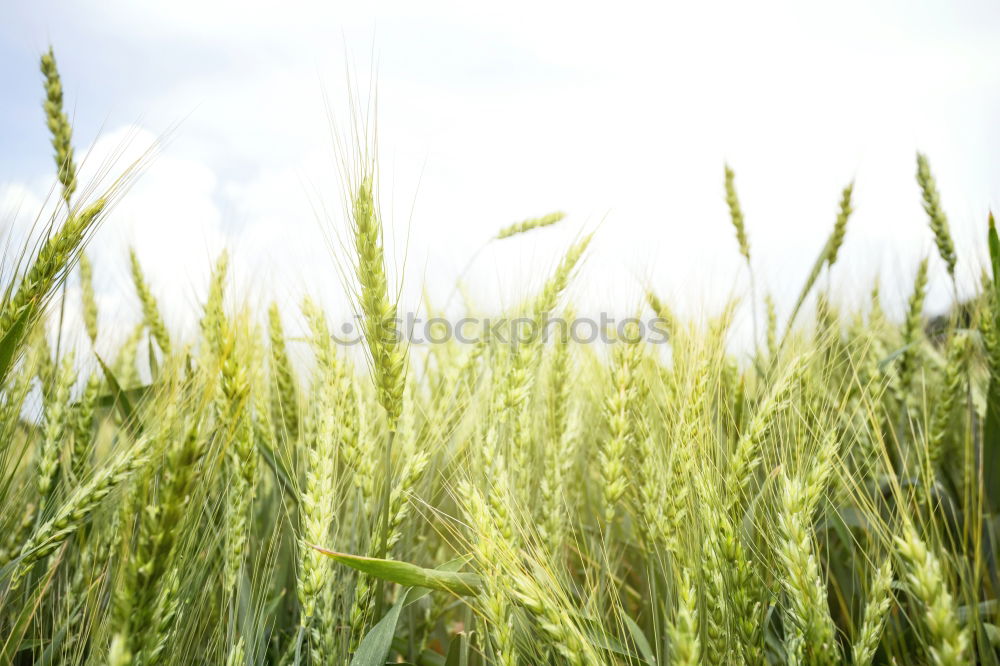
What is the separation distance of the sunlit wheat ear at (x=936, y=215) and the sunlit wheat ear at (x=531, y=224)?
1103mm

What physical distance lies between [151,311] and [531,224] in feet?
3.87

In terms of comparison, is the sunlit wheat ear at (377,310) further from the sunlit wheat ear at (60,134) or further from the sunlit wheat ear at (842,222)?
the sunlit wheat ear at (842,222)

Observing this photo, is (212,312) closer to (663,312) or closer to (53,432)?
(53,432)

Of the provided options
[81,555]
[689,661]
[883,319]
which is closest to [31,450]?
[81,555]

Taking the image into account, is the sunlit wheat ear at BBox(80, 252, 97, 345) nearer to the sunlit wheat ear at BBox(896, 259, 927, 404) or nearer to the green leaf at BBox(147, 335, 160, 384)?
the green leaf at BBox(147, 335, 160, 384)

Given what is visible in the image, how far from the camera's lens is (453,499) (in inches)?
50.1

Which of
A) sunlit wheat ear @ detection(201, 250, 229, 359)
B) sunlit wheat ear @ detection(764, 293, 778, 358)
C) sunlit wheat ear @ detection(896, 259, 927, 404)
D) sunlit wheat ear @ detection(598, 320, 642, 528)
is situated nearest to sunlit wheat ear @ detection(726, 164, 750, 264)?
sunlit wheat ear @ detection(764, 293, 778, 358)

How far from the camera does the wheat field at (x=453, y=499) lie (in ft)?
2.75

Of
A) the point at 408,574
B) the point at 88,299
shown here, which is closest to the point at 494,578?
the point at 408,574

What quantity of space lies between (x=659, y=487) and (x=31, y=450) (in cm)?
157

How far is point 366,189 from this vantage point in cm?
101

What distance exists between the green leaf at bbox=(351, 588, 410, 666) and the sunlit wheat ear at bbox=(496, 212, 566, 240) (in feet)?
4.92

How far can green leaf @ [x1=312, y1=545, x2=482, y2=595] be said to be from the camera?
85 cm

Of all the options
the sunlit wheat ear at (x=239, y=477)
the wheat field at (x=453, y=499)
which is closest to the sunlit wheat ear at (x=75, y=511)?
the wheat field at (x=453, y=499)
